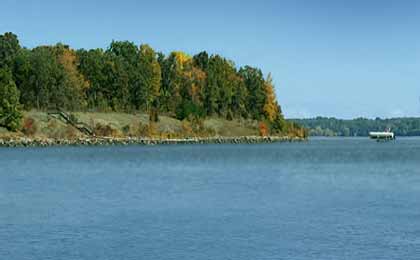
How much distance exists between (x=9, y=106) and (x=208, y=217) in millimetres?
129642

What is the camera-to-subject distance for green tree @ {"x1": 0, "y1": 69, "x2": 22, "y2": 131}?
16675cm

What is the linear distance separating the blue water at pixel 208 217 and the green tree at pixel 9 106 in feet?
299

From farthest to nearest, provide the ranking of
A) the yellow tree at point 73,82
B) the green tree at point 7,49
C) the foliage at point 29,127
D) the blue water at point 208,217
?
the yellow tree at point 73,82 → the green tree at point 7,49 → the foliage at point 29,127 → the blue water at point 208,217

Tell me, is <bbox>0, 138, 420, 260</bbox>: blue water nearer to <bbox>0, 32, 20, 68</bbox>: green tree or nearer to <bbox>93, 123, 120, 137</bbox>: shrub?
<bbox>93, 123, 120, 137</bbox>: shrub

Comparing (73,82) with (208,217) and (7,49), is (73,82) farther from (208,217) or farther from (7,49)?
(208,217)

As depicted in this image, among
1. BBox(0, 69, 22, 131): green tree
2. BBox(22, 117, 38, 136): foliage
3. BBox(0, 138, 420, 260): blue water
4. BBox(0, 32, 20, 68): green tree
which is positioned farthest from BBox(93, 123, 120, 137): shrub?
BBox(0, 138, 420, 260): blue water

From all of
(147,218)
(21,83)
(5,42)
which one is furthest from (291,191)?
(5,42)

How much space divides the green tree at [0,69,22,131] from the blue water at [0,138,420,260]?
3590 inches

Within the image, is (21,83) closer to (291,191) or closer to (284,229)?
(291,191)

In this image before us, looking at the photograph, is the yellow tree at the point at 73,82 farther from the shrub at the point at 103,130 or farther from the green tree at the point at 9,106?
the green tree at the point at 9,106

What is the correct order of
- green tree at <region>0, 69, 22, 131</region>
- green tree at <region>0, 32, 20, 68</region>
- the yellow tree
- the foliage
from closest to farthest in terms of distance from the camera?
1. green tree at <region>0, 69, 22, 131</region>
2. the foliage
3. green tree at <region>0, 32, 20, 68</region>
4. the yellow tree

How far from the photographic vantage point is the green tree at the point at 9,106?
166750mm

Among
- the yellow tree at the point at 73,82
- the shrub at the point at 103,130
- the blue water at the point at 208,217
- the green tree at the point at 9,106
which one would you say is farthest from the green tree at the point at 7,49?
A: the blue water at the point at 208,217

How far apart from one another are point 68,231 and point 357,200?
77.2 ft
